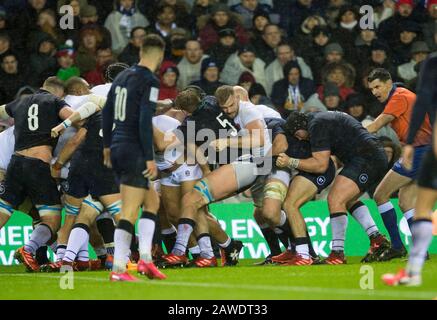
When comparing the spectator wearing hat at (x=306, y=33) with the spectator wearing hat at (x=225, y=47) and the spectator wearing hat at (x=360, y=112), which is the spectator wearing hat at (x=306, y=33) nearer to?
the spectator wearing hat at (x=225, y=47)

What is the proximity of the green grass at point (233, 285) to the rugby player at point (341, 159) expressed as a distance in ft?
2.50

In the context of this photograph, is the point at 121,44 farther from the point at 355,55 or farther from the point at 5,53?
the point at 355,55

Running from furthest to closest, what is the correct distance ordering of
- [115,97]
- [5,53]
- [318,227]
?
[5,53] < [318,227] < [115,97]

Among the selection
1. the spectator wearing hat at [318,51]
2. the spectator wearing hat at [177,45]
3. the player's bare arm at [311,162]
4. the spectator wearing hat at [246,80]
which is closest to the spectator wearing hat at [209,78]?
the spectator wearing hat at [246,80]

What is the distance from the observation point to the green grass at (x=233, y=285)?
8172mm

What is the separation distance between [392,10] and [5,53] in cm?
667

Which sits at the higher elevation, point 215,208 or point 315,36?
point 315,36

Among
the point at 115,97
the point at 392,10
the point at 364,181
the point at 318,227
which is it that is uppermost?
the point at 392,10

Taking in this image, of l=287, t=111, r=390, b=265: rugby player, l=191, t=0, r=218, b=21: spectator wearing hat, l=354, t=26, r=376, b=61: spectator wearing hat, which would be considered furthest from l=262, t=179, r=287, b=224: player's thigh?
l=191, t=0, r=218, b=21: spectator wearing hat

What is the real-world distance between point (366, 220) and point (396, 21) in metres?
6.33

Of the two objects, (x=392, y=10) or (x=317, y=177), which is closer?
(x=317, y=177)

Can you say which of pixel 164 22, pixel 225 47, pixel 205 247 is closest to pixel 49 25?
pixel 164 22

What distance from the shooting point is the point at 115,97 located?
31.1 ft

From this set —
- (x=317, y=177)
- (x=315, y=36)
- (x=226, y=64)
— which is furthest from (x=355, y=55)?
(x=317, y=177)
